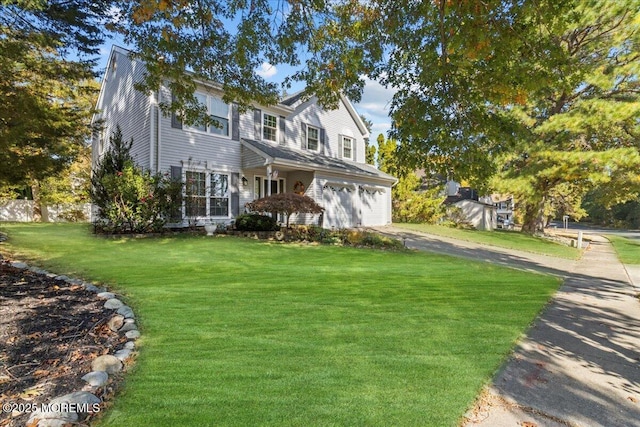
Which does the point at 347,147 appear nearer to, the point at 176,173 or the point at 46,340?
the point at 176,173

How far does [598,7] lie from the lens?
527 inches

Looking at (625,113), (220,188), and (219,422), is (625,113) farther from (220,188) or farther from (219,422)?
(219,422)

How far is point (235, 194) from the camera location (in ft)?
51.0

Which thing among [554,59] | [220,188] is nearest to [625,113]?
[554,59]

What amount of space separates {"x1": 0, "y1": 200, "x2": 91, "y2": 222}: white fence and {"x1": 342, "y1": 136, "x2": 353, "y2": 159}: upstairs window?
1724 cm

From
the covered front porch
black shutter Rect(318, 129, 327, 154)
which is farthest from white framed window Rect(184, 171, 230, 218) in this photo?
black shutter Rect(318, 129, 327, 154)

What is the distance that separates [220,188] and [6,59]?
351 inches

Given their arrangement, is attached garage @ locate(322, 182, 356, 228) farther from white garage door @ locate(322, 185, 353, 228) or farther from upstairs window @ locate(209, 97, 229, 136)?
upstairs window @ locate(209, 97, 229, 136)

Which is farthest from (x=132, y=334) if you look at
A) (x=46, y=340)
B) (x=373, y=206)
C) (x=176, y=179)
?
(x=373, y=206)

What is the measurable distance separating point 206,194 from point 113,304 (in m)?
10.4

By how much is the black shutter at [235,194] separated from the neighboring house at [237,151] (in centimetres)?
4

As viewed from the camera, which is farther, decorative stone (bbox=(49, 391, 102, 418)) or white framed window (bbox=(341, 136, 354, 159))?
white framed window (bbox=(341, 136, 354, 159))

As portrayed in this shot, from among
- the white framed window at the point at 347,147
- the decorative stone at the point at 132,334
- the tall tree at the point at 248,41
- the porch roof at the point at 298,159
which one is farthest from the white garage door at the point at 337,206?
the decorative stone at the point at 132,334

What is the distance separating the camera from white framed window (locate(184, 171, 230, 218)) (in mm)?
13867
